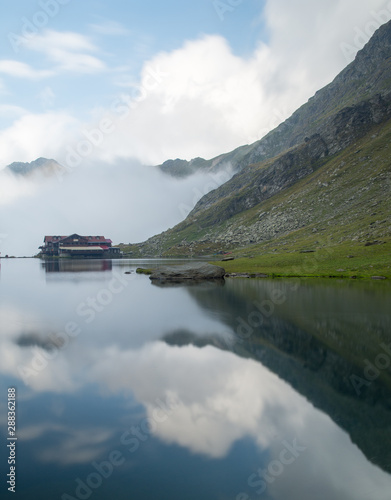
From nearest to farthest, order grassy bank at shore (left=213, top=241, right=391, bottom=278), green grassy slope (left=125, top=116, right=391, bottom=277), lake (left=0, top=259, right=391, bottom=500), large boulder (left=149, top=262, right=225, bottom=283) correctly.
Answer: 1. lake (left=0, top=259, right=391, bottom=500)
2. grassy bank at shore (left=213, top=241, right=391, bottom=278)
3. large boulder (left=149, top=262, right=225, bottom=283)
4. green grassy slope (left=125, top=116, right=391, bottom=277)

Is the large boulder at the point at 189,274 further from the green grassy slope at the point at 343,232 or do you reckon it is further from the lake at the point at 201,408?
the lake at the point at 201,408

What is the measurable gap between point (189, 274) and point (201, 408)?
246ft

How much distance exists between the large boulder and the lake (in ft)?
176

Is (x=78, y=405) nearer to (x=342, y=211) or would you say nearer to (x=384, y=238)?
(x=384, y=238)

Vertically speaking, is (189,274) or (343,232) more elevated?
(343,232)

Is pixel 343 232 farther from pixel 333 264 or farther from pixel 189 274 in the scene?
pixel 189 274

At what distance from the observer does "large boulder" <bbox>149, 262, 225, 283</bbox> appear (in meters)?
93.2

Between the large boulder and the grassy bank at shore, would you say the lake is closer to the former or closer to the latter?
the grassy bank at shore

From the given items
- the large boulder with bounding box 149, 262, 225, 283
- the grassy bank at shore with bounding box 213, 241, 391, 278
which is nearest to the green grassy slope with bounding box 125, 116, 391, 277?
the grassy bank at shore with bounding box 213, 241, 391, 278

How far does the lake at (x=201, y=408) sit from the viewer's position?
44.1 feet

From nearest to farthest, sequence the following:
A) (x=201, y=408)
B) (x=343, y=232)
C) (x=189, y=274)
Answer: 1. (x=201, y=408)
2. (x=189, y=274)
3. (x=343, y=232)

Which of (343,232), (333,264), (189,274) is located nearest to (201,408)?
(189,274)

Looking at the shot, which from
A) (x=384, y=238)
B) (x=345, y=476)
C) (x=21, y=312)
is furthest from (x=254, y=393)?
(x=384, y=238)

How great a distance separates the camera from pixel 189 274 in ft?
308
